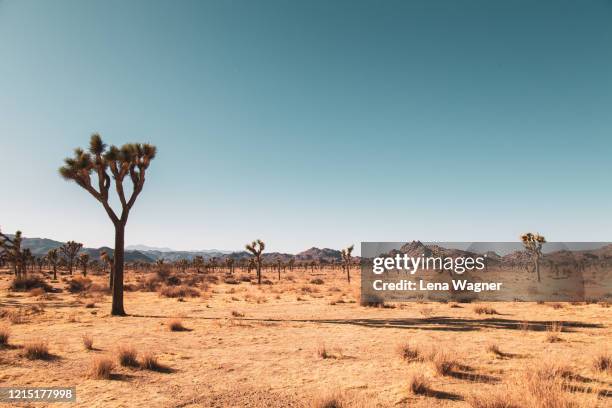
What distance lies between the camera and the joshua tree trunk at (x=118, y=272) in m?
15.8

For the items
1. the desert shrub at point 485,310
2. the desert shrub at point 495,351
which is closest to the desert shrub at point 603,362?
the desert shrub at point 495,351

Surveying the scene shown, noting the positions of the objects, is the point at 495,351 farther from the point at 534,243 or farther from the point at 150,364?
the point at 534,243

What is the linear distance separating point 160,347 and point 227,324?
153 inches

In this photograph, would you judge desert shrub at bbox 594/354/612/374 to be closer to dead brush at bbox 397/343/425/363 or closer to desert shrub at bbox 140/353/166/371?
dead brush at bbox 397/343/425/363

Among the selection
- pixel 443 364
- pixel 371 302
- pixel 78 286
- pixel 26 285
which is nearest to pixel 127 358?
pixel 443 364

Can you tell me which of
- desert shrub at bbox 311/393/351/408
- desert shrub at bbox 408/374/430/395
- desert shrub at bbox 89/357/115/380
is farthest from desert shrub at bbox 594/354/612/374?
desert shrub at bbox 89/357/115/380

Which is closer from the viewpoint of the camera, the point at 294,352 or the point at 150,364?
the point at 150,364

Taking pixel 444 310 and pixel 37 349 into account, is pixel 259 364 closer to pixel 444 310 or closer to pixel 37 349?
pixel 37 349

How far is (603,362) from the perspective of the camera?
7.60m

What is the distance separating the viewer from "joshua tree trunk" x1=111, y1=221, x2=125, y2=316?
15.8 metres
